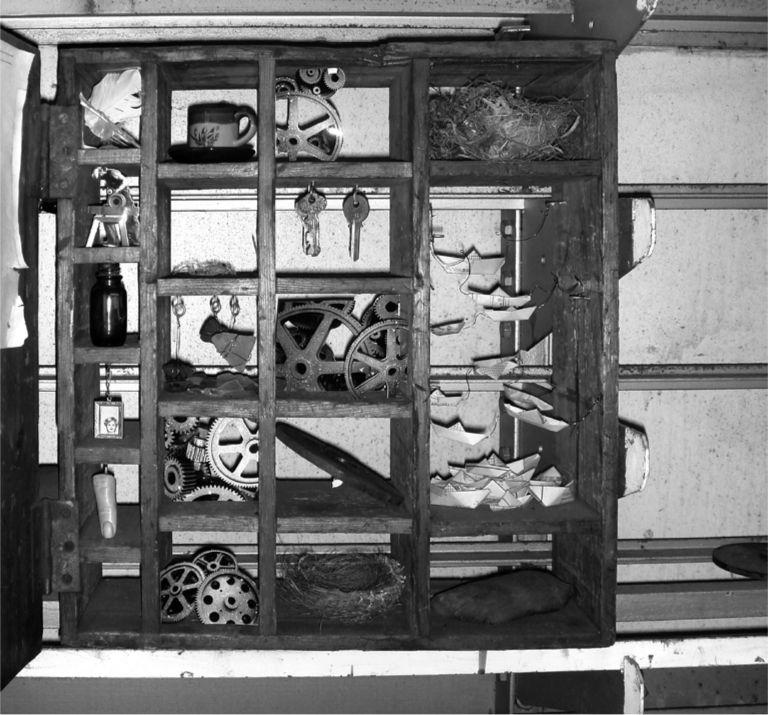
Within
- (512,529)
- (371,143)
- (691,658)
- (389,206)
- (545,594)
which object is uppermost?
(371,143)

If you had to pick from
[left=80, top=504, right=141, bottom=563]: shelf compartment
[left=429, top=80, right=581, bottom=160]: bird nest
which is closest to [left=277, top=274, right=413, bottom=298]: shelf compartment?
[left=429, top=80, right=581, bottom=160]: bird nest

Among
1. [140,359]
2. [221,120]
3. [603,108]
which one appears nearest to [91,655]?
[140,359]

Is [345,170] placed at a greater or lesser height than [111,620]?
greater

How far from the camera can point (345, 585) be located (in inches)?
68.1

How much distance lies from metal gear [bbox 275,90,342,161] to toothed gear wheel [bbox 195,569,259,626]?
3.09 ft

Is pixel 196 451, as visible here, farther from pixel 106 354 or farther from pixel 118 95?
pixel 118 95

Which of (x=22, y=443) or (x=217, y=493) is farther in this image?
(x=217, y=493)

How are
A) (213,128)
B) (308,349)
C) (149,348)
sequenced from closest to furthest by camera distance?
(149,348) < (213,128) < (308,349)

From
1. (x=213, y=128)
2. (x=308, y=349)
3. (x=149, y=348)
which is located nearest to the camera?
(x=149, y=348)

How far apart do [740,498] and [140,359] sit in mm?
1767

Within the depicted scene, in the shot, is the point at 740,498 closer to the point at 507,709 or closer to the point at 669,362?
the point at 669,362

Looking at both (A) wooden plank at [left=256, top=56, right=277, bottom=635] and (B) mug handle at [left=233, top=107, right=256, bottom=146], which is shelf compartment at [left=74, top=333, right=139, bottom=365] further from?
(B) mug handle at [left=233, top=107, right=256, bottom=146]

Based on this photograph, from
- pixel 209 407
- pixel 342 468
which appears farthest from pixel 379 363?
pixel 209 407

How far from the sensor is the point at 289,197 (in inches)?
80.5
